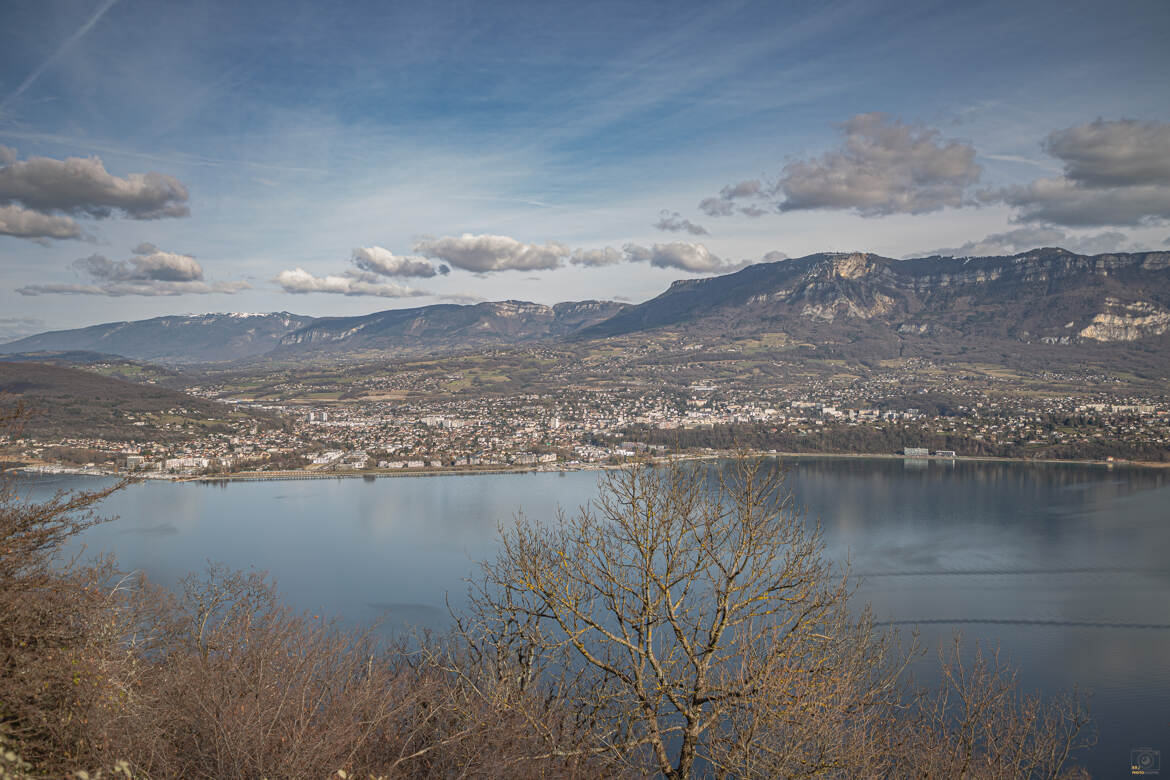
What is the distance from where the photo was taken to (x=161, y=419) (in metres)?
42.2

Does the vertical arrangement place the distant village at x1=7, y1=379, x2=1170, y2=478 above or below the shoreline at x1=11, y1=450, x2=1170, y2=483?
above

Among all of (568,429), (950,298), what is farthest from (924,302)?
(568,429)

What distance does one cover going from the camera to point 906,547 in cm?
2047

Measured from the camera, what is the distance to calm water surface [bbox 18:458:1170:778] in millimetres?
13047

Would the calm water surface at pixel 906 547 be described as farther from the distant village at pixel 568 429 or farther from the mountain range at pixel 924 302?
the mountain range at pixel 924 302

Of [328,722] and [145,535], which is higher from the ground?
[328,722]

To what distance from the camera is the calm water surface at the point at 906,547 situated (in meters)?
13.0

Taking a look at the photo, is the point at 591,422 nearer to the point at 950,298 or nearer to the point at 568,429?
the point at 568,429

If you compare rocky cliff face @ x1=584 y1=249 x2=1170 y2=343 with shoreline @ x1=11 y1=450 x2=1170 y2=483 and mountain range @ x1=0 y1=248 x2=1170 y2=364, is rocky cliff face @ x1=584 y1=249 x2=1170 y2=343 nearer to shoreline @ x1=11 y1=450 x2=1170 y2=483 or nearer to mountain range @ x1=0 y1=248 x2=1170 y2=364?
mountain range @ x1=0 y1=248 x2=1170 y2=364

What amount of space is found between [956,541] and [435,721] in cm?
2061

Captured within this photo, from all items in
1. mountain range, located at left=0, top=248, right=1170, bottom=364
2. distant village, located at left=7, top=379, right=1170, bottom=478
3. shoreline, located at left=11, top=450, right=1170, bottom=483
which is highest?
mountain range, located at left=0, top=248, right=1170, bottom=364

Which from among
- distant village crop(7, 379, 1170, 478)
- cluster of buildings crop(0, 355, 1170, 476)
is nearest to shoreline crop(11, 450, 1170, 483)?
distant village crop(7, 379, 1170, 478)

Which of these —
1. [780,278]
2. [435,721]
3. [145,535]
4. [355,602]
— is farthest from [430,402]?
[780,278]

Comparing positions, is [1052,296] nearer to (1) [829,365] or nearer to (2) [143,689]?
(1) [829,365]
